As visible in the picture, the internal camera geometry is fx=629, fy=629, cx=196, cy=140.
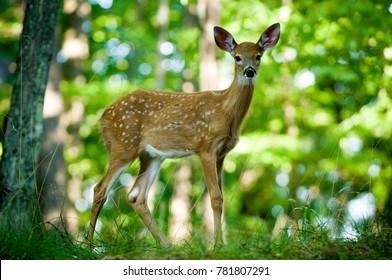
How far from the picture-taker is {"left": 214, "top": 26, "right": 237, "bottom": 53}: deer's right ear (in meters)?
5.86

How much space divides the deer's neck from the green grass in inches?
56.3

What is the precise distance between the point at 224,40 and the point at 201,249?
2381 mm

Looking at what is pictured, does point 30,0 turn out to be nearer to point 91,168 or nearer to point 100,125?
point 100,125

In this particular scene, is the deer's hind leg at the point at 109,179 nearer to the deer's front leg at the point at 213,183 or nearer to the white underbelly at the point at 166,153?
the white underbelly at the point at 166,153

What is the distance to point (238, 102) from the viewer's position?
228 inches

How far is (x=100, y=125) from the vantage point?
21.0ft

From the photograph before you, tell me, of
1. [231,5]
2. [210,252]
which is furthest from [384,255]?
[231,5]

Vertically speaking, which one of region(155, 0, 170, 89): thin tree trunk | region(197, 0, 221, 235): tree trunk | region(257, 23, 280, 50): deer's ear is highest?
region(155, 0, 170, 89): thin tree trunk

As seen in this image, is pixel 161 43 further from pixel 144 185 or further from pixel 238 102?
pixel 238 102

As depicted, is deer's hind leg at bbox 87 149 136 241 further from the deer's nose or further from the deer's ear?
the deer's ear

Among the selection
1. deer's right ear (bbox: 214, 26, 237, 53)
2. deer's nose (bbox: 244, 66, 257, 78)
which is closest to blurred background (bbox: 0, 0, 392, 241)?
deer's right ear (bbox: 214, 26, 237, 53)

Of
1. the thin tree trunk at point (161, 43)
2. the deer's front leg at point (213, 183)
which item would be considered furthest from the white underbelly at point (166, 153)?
the thin tree trunk at point (161, 43)

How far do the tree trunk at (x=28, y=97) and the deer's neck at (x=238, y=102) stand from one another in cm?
179

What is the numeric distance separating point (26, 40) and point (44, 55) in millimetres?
218
